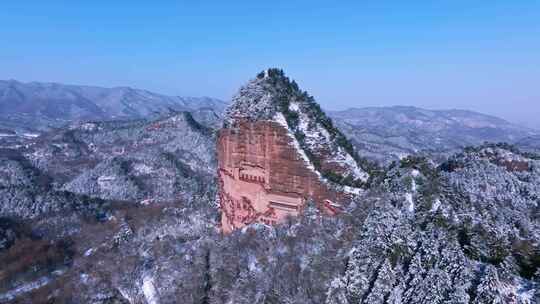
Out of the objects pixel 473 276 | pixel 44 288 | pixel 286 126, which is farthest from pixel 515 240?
pixel 44 288

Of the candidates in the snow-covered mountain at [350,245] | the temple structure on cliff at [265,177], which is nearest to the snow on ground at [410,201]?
the snow-covered mountain at [350,245]

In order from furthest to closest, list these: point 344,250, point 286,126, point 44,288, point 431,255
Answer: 1. point 44,288
2. point 286,126
3. point 344,250
4. point 431,255

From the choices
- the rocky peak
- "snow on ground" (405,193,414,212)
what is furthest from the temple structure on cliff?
"snow on ground" (405,193,414,212)

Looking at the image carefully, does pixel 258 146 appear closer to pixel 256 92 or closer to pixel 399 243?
pixel 256 92

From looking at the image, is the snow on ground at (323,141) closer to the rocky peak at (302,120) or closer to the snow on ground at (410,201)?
the rocky peak at (302,120)

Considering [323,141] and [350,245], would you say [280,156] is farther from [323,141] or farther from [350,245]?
[350,245]

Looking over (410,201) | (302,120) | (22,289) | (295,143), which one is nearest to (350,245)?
(410,201)

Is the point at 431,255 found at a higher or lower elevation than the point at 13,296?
higher

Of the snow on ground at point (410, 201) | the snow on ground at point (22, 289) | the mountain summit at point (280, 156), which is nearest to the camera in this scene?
the snow on ground at point (410, 201)

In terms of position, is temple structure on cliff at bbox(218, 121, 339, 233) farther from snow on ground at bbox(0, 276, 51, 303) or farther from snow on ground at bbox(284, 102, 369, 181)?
snow on ground at bbox(0, 276, 51, 303)
